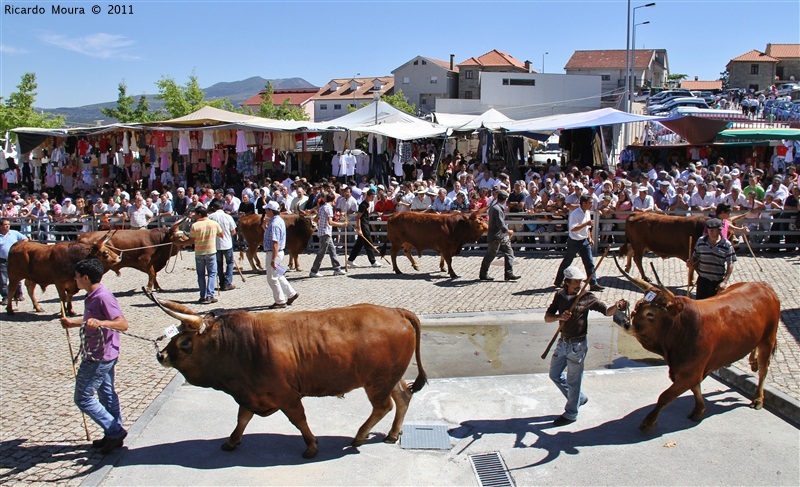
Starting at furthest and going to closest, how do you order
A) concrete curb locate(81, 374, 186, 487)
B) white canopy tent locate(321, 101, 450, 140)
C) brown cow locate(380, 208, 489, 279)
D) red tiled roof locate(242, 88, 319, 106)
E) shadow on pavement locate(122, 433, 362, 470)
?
red tiled roof locate(242, 88, 319, 106)
white canopy tent locate(321, 101, 450, 140)
brown cow locate(380, 208, 489, 279)
shadow on pavement locate(122, 433, 362, 470)
concrete curb locate(81, 374, 186, 487)

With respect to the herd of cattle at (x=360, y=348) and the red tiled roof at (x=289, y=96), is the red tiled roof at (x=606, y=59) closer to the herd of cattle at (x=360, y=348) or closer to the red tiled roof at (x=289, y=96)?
the red tiled roof at (x=289, y=96)

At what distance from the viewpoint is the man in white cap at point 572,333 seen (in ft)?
21.4

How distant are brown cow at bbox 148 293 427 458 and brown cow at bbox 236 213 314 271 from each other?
8.60 metres

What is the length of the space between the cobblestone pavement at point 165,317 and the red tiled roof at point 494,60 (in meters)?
60.7

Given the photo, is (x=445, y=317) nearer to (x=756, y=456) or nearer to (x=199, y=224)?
(x=199, y=224)

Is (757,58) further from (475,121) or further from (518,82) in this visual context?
(475,121)

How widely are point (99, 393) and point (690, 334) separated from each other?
5416mm

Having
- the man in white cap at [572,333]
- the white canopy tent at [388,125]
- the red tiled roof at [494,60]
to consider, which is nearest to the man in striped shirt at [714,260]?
the man in white cap at [572,333]

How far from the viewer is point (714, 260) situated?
8086 mm

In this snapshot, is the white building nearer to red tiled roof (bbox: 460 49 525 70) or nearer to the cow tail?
red tiled roof (bbox: 460 49 525 70)

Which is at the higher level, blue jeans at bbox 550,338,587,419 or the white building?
the white building

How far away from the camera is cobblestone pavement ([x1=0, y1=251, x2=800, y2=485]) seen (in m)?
6.31

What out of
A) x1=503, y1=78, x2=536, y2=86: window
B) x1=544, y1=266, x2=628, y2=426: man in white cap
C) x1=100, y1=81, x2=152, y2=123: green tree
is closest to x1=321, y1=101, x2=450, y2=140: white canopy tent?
x1=544, y1=266, x2=628, y2=426: man in white cap

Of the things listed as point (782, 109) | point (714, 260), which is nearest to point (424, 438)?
point (714, 260)
